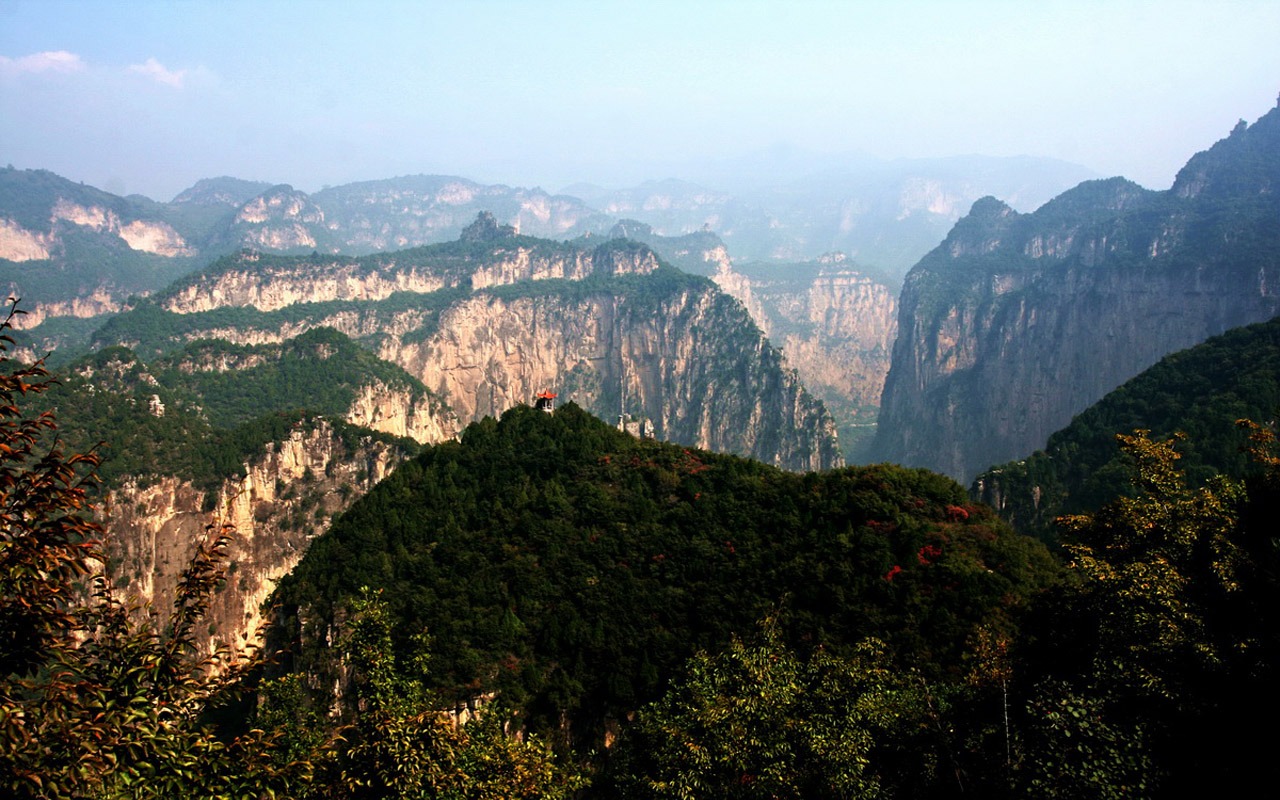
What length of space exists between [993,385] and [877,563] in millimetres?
158149

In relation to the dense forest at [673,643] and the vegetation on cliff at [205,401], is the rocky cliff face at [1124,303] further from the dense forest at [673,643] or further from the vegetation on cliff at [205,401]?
the vegetation on cliff at [205,401]

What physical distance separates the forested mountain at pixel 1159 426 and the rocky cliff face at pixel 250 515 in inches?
2822

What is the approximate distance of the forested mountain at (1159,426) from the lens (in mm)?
79438

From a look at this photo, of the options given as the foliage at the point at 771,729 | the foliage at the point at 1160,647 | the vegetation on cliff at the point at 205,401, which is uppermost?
the foliage at the point at 1160,647

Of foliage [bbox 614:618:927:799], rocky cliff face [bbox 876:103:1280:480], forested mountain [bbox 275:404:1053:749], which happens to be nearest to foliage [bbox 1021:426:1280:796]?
foliage [bbox 614:618:927:799]

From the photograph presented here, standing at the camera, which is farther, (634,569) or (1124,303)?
(1124,303)

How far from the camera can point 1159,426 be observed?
298 ft

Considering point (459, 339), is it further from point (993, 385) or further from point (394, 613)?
point (394, 613)

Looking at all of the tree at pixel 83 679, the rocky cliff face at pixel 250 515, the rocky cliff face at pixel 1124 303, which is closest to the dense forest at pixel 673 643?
the tree at pixel 83 679

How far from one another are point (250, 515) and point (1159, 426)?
9697 cm

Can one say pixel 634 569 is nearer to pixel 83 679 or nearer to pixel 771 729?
pixel 771 729

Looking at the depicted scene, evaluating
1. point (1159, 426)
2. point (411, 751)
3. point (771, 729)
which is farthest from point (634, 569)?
point (1159, 426)

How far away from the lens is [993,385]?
189m

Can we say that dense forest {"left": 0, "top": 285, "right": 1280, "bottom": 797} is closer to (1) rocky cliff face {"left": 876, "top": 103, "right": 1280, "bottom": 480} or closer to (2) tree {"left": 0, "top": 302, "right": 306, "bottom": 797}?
(2) tree {"left": 0, "top": 302, "right": 306, "bottom": 797}
